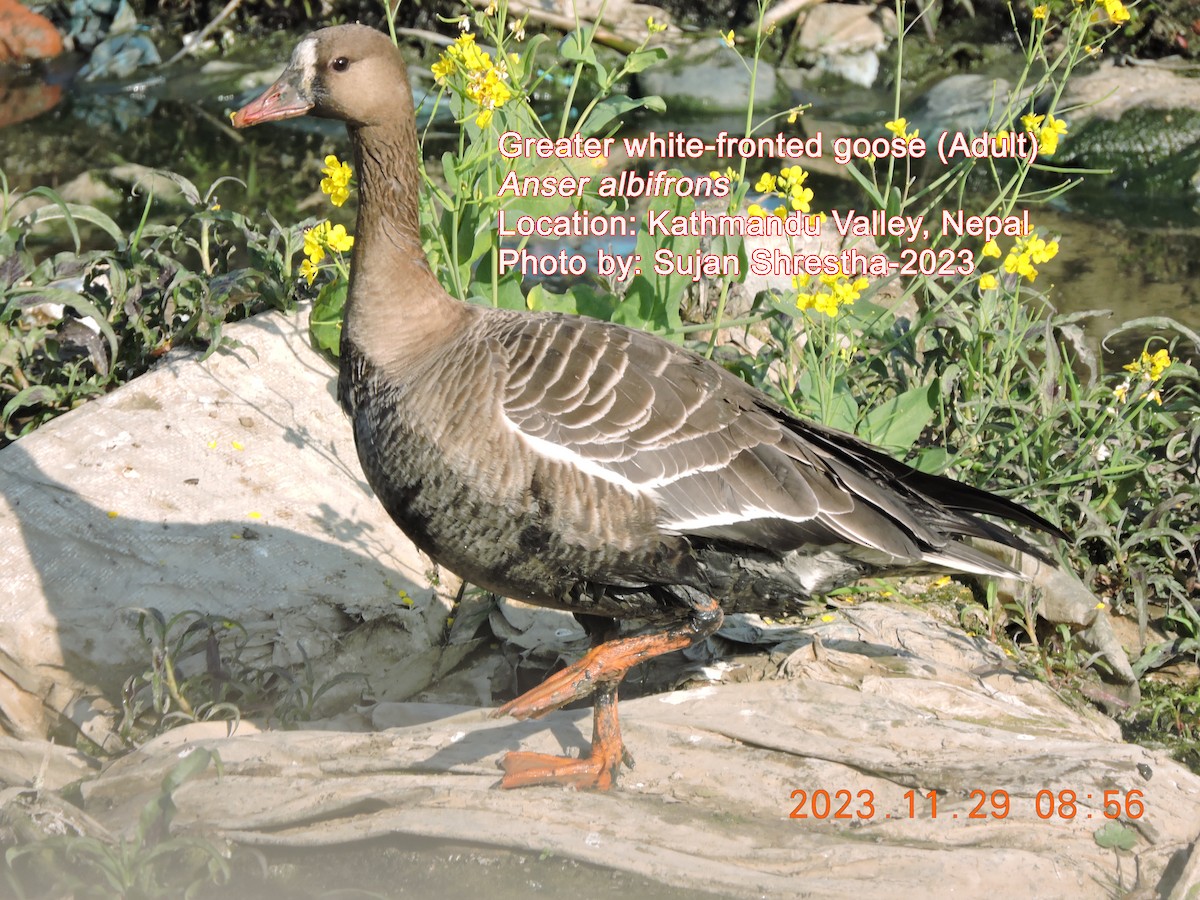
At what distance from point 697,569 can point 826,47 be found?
32.3ft

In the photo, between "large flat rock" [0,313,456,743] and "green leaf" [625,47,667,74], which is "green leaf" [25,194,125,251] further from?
"green leaf" [625,47,667,74]

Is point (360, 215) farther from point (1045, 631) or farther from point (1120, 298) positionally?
point (1120, 298)

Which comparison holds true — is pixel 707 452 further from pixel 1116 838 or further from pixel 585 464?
pixel 1116 838

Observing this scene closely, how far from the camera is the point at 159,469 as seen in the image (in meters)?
5.45

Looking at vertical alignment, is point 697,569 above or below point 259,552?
above

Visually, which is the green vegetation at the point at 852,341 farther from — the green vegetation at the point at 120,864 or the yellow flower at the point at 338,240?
the green vegetation at the point at 120,864

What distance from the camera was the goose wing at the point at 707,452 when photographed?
13.9 ft

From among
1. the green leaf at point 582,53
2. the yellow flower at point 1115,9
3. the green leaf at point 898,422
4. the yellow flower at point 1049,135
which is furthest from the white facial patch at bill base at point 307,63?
the yellow flower at point 1115,9

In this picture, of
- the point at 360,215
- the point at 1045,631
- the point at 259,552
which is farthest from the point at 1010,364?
the point at 259,552
